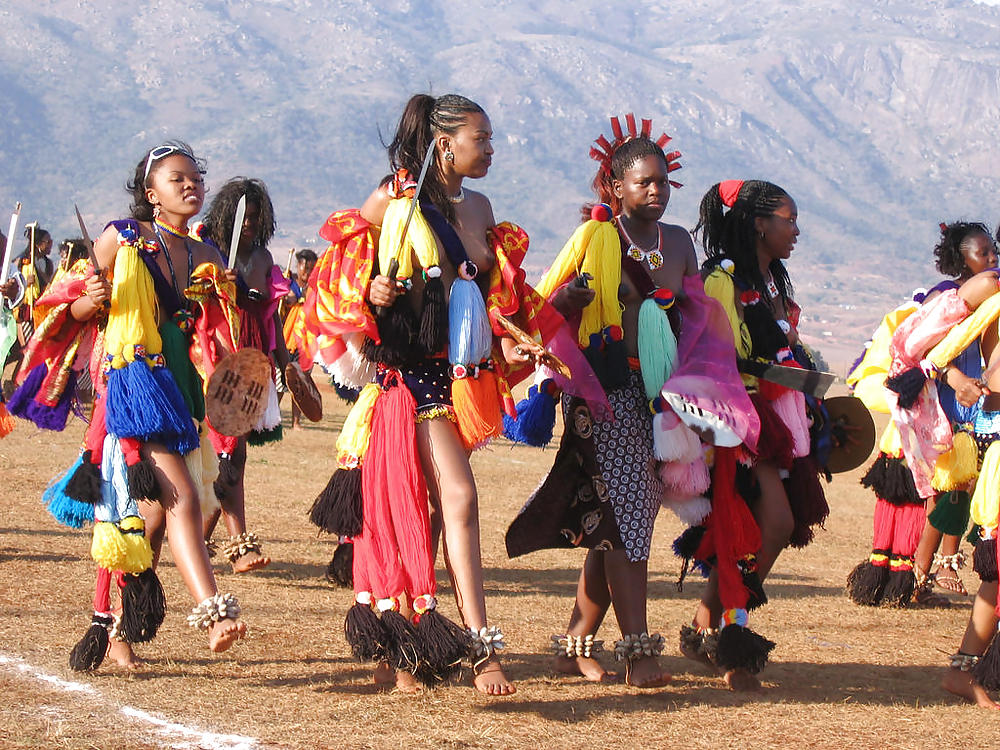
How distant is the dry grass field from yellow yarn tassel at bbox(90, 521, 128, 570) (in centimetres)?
47

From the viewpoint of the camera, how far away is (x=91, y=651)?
576 cm

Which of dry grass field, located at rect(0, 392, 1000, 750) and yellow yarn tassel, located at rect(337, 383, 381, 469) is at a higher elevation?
yellow yarn tassel, located at rect(337, 383, 381, 469)

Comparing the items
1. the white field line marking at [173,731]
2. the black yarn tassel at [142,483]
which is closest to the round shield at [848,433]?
the black yarn tassel at [142,483]

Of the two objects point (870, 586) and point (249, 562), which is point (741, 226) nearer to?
point (870, 586)

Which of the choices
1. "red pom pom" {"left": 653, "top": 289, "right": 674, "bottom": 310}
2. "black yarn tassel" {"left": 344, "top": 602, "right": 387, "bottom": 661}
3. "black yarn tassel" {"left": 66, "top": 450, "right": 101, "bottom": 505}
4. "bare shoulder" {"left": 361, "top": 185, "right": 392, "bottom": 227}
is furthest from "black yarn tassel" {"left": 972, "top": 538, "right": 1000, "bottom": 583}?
"black yarn tassel" {"left": 66, "top": 450, "right": 101, "bottom": 505}

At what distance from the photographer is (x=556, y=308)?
6.03 m

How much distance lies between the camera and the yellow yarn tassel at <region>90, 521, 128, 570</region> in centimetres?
574

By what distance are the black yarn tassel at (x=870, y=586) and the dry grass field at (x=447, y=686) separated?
15 centimetres

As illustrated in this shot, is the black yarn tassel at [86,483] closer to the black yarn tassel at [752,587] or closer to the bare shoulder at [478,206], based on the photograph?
the bare shoulder at [478,206]

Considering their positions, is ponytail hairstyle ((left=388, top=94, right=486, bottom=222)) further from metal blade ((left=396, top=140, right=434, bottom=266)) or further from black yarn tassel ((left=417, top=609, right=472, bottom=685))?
black yarn tassel ((left=417, top=609, right=472, bottom=685))

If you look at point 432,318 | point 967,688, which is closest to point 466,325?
point 432,318

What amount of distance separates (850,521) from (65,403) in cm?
951

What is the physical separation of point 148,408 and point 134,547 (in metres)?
0.60

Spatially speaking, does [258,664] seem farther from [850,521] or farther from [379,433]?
[850,521]
